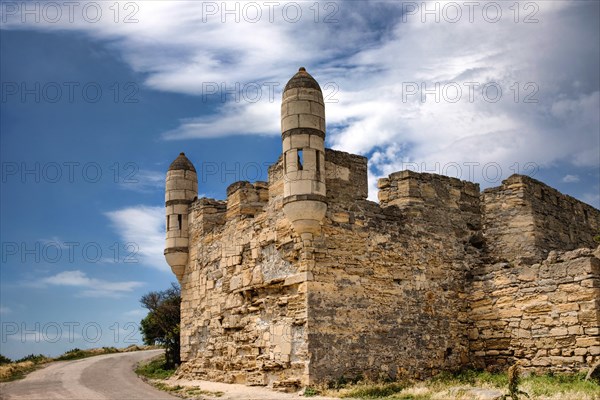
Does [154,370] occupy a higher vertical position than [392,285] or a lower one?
lower

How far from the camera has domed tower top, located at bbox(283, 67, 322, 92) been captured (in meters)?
14.5

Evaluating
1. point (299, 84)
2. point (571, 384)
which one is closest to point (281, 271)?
point (299, 84)

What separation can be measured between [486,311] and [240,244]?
246 inches

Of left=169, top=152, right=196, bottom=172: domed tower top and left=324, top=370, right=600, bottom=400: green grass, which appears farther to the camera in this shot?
left=169, top=152, right=196, bottom=172: domed tower top

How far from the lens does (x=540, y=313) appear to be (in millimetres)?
14875

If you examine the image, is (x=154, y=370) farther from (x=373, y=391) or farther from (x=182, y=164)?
(x=373, y=391)

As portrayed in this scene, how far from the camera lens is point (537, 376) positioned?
14.5 meters

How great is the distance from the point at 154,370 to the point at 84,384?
3913 mm

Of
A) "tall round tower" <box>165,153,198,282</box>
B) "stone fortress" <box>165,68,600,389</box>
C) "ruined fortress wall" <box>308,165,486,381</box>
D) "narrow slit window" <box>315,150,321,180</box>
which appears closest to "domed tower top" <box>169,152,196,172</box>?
"tall round tower" <box>165,153,198,282</box>

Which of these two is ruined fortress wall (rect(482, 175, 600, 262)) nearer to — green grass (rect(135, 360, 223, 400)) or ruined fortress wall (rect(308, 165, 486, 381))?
ruined fortress wall (rect(308, 165, 486, 381))

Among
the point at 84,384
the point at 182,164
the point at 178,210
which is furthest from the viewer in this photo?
the point at 182,164

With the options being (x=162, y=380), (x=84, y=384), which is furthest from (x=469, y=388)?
(x=84, y=384)

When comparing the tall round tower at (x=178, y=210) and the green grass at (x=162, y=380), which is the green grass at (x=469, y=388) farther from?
the tall round tower at (x=178, y=210)

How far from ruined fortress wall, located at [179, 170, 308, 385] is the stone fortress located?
46mm
